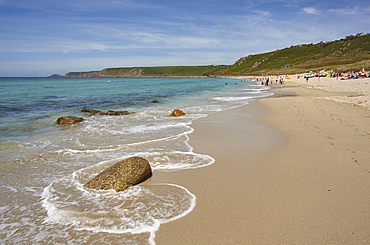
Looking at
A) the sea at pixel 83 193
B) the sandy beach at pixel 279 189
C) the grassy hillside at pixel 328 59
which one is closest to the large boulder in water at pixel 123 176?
the sea at pixel 83 193

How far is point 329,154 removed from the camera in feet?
22.9

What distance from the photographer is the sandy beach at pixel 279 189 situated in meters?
3.58

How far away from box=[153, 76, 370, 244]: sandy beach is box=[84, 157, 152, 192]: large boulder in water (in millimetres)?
446

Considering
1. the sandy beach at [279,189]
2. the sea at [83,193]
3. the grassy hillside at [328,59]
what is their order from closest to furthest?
1. the sandy beach at [279,189]
2. the sea at [83,193]
3. the grassy hillside at [328,59]

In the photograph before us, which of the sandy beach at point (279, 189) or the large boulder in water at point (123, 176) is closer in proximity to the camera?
the sandy beach at point (279, 189)

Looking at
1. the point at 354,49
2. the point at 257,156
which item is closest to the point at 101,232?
the point at 257,156

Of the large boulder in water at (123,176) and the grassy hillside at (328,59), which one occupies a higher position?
the grassy hillside at (328,59)

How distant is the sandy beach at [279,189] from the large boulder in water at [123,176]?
0.45 m

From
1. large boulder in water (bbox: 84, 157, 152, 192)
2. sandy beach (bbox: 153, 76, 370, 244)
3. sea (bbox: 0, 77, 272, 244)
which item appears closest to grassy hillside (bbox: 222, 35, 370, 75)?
sandy beach (bbox: 153, 76, 370, 244)

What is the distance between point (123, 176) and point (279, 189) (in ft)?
11.2

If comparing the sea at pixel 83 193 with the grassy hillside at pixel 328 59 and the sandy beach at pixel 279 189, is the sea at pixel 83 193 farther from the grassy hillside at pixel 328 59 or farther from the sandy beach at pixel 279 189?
the grassy hillside at pixel 328 59

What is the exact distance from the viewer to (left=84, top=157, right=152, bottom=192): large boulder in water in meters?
5.33

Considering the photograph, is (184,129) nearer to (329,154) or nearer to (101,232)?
(329,154)

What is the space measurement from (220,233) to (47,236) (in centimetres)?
266
